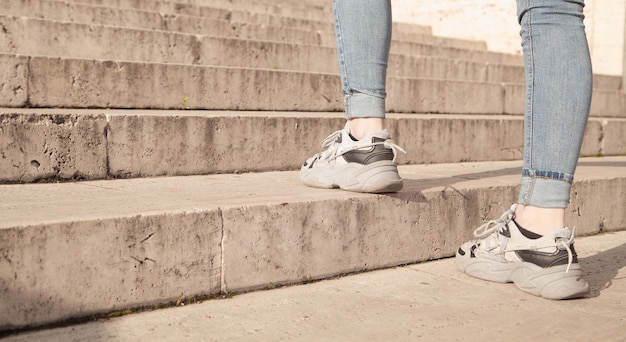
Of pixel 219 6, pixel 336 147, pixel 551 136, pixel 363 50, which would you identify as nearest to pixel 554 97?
pixel 551 136

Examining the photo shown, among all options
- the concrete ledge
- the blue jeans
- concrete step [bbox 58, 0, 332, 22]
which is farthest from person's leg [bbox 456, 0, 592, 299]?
concrete step [bbox 58, 0, 332, 22]

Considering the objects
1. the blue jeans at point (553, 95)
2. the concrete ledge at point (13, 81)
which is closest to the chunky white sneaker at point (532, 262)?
the blue jeans at point (553, 95)

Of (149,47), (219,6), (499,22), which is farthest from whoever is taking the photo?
(499,22)

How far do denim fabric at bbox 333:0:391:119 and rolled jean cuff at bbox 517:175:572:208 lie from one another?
1.84 feet

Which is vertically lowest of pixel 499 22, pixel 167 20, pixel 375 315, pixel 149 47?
pixel 375 315

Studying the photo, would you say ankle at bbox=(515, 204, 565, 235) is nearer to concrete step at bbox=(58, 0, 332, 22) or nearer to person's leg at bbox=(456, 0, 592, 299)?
person's leg at bbox=(456, 0, 592, 299)

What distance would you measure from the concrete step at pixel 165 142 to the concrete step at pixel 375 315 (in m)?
0.92

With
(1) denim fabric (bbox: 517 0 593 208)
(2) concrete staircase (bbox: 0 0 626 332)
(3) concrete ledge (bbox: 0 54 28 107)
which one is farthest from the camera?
(3) concrete ledge (bbox: 0 54 28 107)

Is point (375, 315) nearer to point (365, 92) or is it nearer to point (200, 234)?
point (200, 234)

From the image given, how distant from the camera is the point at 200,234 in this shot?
6.95 ft

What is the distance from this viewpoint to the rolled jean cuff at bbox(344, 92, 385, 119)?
2.35 meters

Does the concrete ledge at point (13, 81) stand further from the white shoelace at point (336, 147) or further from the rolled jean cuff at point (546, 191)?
the rolled jean cuff at point (546, 191)

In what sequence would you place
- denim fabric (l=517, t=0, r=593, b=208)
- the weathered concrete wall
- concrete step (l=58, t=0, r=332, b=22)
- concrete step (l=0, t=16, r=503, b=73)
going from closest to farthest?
denim fabric (l=517, t=0, r=593, b=208), concrete step (l=0, t=16, r=503, b=73), concrete step (l=58, t=0, r=332, b=22), the weathered concrete wall

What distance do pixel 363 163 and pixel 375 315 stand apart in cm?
60
